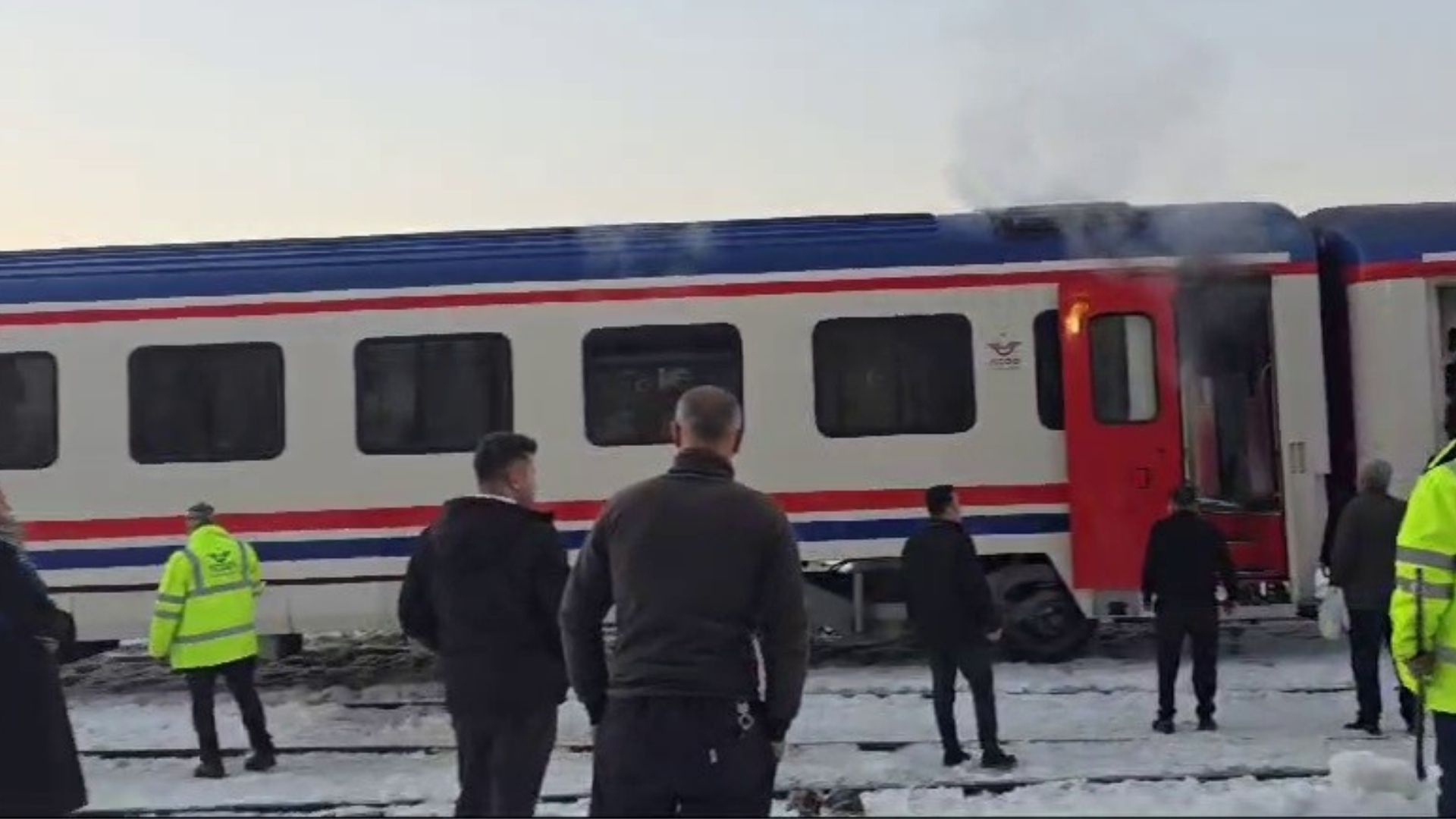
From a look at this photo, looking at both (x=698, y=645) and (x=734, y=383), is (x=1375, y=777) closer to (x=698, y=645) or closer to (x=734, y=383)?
(x=698, y=645)

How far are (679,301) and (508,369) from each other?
1346 mm

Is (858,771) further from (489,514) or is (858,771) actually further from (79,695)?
(79,695)

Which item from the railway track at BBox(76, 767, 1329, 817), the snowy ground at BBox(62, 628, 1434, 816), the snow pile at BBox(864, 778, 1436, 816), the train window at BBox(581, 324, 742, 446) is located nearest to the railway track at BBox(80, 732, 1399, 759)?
the snowy ground at BBox(62, 628, 1434, 816)

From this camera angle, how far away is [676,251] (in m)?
11.9

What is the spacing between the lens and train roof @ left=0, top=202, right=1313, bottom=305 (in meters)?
11.8

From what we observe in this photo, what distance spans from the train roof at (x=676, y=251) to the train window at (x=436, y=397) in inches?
18.6

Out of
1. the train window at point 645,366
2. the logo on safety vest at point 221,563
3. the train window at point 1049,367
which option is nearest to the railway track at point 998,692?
the train window at point 1049,367

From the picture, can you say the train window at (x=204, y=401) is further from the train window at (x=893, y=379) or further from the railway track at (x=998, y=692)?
the train window at (x=893, y=379)

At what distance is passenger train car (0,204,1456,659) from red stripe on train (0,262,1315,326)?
2 centimetres

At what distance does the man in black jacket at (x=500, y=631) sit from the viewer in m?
5.85

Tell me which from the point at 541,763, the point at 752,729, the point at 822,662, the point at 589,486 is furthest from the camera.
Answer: the point at 822,662

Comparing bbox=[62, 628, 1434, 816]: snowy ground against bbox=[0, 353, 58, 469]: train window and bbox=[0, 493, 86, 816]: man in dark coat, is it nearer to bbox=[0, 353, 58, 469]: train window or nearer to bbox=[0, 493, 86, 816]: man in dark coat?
bbox=[0, 353, 58, 469]: train window

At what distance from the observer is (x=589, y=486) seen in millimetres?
11789

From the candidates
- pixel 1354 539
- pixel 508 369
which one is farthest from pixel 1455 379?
pixel 508 369
